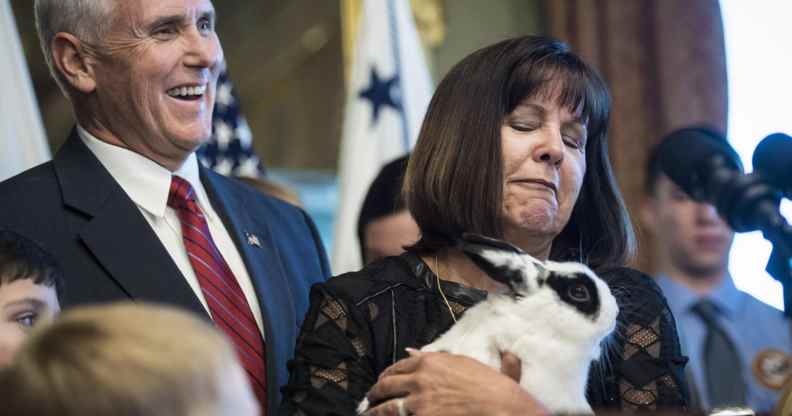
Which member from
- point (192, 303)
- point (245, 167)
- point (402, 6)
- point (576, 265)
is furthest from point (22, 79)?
point (576, 265)

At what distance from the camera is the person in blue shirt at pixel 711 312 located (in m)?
4.23

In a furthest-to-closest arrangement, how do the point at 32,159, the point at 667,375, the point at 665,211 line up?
the point at 665,211 < the point at 32,159 < the point at 667,375

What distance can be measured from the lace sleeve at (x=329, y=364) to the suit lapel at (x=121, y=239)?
1.64ft

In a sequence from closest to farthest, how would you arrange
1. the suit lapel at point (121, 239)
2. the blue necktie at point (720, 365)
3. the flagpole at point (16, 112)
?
Answer: the suit lapel at point (121, 239) < the flagpole at point (16, 112) < the blue necktie at point (720, 365)

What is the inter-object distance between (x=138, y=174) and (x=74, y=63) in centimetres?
33

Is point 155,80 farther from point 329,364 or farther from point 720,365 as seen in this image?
point 720,365

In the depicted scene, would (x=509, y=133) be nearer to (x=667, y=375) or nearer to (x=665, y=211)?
(x=667, y=375)

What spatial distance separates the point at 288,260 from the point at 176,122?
1.42 ft

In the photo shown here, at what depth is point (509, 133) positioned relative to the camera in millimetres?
2314

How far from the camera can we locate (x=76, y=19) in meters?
2.97

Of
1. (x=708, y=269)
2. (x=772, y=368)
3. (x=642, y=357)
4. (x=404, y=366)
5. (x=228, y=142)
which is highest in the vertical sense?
(x=404, y=366)

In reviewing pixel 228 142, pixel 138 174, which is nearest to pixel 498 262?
pixel 138 174

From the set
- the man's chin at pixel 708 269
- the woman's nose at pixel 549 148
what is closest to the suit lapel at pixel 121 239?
the woman's nose at pixel 549 148

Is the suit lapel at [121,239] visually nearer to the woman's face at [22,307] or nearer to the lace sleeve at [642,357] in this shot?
the woman's face at [22,307]
